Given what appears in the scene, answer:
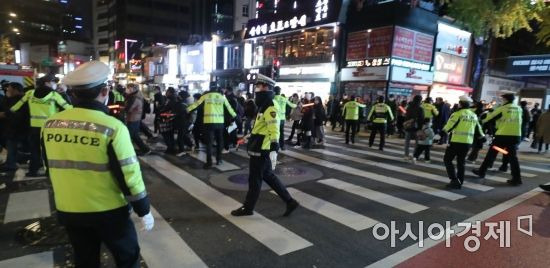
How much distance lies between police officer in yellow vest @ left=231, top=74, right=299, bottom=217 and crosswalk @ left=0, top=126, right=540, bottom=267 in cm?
29

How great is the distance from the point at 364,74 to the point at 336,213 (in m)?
19.2

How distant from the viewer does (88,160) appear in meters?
2.29

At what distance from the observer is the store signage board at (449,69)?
25625 mm

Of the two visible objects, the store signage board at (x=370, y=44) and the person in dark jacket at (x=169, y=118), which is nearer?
the person in dark jacket at (x=169, y=118)

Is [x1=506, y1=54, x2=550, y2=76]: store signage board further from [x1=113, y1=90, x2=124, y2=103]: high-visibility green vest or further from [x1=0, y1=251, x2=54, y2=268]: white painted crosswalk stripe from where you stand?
[x1=0, y1=251, x2=54, y2=268]: white painted crosswalk stripe

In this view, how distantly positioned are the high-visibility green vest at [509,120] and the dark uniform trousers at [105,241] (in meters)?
7.93

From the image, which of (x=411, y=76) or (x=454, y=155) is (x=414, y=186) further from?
(x=411, y=76)

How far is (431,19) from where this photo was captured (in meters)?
23.5

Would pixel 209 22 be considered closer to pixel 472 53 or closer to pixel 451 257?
pixel 472 53

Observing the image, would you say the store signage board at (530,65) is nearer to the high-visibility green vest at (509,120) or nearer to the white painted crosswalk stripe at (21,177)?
the high-visibility green vest at (509,120)

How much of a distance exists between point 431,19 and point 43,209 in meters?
24.7

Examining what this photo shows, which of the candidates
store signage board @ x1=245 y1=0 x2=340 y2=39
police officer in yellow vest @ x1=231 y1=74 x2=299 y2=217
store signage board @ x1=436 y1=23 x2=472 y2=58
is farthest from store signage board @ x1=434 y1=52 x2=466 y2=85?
police officer in yellow vest @ x1=231 y1=74 x2=299 y2=217

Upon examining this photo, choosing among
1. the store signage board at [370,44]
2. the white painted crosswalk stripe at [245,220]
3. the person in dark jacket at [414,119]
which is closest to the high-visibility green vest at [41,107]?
the white painted crosswalk stripe at [245,220]

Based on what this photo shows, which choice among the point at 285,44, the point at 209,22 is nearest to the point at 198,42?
the point at 285,44
